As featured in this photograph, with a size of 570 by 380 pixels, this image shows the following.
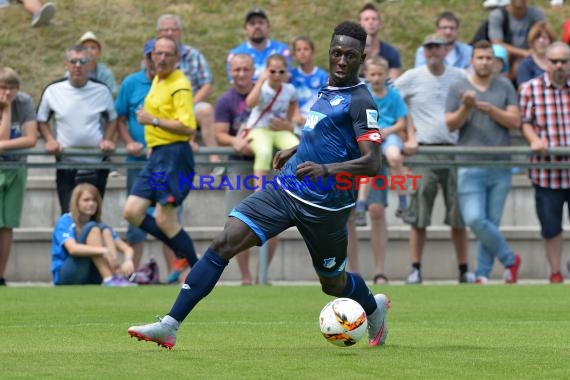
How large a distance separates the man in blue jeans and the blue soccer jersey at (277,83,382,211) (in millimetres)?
7218

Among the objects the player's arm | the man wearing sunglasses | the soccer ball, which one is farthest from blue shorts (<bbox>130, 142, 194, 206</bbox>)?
the player's arm

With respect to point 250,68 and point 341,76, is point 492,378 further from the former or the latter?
point 250,68

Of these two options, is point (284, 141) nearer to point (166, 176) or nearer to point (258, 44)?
point (166, 176)

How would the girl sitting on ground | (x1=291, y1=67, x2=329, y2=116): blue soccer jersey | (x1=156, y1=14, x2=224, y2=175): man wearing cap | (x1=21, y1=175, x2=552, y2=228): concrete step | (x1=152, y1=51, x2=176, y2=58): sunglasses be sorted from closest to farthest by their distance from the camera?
1. (x1=152, y1=51, x2=176, y2=58): sunglasses
2. the girl sitting on ground
3. (x1=156, y1=14, x2=224, y2=175): man wearing cap
4. (x1=291, y1=67, x2=329, y2=116): blue soccer jersey
5. (x1=21, y1=175, x2=552, y2=228): concrete step

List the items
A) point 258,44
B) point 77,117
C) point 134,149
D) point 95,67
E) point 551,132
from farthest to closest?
1. point 258,44
2. point 95,67
3. point 551,132
4. point 77,117
5. point 134,149

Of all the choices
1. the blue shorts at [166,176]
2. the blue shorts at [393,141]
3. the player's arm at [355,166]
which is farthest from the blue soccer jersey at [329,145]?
the blue shorts at [393,141]

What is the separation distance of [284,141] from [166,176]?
169cm

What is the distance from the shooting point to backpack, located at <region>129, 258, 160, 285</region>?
54.5ft

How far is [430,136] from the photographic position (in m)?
17.4

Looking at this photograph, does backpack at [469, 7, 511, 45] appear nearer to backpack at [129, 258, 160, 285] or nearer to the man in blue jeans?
the man in blue jeans

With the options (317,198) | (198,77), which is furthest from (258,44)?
(317,198)

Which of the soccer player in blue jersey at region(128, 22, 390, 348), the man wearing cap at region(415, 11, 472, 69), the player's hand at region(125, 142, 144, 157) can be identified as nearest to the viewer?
the soccer player in blue jersey at region(128, 22, 390, 348)

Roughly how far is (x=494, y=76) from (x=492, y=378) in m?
9.73

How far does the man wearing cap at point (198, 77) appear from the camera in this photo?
17.4 m
